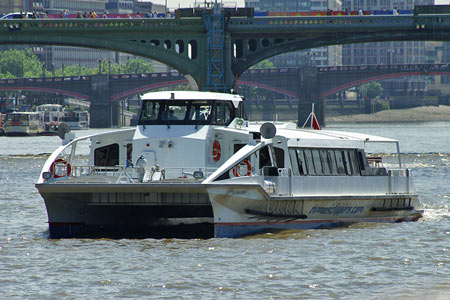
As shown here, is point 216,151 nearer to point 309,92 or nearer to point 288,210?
point 288,210

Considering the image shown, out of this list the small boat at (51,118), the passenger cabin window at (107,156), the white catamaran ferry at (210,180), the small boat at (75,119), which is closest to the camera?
the white catamaran ferry at (210,180)

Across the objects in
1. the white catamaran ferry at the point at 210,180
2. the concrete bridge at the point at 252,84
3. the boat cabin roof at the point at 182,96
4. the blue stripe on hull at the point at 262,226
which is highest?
the concrete bridge at the point at 252,84

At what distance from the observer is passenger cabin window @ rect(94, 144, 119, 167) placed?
31.9m

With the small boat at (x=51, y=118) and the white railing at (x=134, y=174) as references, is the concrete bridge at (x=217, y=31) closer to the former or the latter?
the small boat at (x=51, y=118)

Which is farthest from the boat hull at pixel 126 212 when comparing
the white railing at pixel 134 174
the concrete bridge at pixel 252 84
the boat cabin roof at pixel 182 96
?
the concrete bridge at pixel 252 84

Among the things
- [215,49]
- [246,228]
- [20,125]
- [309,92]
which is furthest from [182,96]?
[309,92]

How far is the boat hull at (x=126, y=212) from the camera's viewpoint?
2730 cm

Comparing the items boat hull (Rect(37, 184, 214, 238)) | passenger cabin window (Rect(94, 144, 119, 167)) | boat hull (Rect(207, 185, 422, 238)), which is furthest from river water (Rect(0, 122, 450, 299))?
passenger cabin window (Rect(94, 144, 119, 167))

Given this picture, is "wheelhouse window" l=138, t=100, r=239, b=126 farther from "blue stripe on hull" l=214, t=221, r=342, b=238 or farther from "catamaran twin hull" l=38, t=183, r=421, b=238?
"blue stripe on hull" l=214, t=221, r=342, b=238

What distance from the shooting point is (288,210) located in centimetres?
2848

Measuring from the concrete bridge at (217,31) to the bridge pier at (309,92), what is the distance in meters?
68.0

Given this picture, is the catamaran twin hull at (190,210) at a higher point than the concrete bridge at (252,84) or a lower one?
lower

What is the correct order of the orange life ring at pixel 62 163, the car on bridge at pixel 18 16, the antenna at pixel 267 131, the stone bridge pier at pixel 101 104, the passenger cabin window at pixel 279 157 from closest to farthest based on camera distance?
the antenna at pixel 267 131, the orange life ring at pixel 62 163, the passenger cabin window at pixel 279 157, the car on bridge at pixel 18 16, the stone bridge pier at pixel 101 104

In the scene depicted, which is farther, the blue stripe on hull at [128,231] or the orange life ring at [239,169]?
the blue stripe on hull at [128,231]
